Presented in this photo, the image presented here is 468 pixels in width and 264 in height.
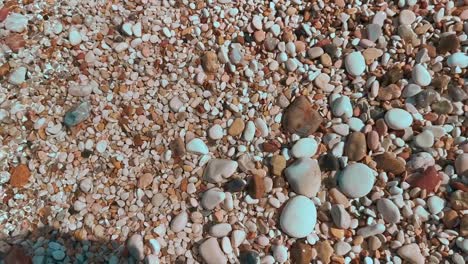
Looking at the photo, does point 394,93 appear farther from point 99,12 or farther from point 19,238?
point 19,238

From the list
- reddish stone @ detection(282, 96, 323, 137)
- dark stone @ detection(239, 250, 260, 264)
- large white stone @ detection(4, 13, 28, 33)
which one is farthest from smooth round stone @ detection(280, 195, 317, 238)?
large white stone @ detection(4, 13, 28, 33)

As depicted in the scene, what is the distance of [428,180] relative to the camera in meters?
1.84

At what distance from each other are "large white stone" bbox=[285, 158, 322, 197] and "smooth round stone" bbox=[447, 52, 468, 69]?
64 centimetres

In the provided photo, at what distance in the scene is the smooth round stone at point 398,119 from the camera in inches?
76.7

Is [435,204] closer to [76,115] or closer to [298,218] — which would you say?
[298,218]

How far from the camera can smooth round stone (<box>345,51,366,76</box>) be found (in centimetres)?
206

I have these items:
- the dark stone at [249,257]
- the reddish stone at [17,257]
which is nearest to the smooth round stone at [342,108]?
the dark stone at [249,257]

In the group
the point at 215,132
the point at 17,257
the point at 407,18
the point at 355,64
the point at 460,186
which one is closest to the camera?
the point at 17,257

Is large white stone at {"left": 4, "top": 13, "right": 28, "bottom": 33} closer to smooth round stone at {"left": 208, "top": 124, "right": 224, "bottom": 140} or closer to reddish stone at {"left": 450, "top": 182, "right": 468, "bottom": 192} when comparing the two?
smooth round stone at {"left": 208, "top": 124, "right": 224, "bottom": 140}

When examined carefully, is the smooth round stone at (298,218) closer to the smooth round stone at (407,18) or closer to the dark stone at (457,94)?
the dark stone at (457,94)

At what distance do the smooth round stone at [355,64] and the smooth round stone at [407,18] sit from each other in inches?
9.2

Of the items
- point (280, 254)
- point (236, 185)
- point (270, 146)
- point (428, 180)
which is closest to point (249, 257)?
point (280, 254)

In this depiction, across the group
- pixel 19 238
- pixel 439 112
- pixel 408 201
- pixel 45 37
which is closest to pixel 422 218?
pixel 408 201

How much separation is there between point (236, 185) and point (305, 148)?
26cm
